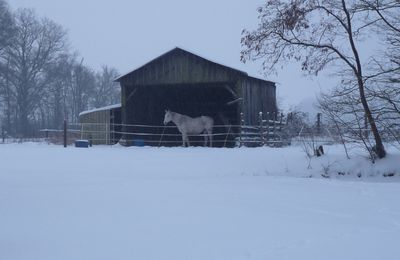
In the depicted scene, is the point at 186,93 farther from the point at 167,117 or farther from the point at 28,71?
the point at 28,71

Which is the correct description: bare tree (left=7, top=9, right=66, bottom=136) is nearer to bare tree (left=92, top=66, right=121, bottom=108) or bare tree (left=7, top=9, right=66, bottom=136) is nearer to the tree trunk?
bare tree (left=92, top=66, right=121, bottom=108)

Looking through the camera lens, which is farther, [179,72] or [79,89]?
[79,89]

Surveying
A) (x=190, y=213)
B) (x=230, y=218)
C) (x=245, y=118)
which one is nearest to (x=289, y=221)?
(x=230, y=218)

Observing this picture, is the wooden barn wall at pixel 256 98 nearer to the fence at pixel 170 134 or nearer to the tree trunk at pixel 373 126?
the fence at pixel 170 134

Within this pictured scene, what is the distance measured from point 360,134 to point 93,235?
9.59 m

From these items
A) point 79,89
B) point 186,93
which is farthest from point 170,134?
point 79,89

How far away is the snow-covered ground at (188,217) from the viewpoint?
166 inches

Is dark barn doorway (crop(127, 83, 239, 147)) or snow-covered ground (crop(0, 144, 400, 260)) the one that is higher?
dark barn doorway (crop(127, 83, 239, 147))

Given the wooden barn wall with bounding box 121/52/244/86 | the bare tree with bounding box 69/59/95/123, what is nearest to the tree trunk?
the wooden barn wall with bounding box 121/52/244/86

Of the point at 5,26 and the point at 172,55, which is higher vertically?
the point at 5,26

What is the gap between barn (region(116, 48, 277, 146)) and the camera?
20766mm

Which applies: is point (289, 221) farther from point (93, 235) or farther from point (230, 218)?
point (93, 235)

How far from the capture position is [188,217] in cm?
557

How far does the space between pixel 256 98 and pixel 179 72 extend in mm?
3670
